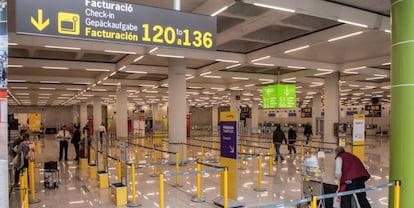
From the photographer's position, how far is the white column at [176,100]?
1472cm

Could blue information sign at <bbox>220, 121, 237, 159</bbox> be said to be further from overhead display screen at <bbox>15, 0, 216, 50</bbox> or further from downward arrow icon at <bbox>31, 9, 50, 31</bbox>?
downward arrow icon at <bbox>31, 9, 50, 31</bbox>

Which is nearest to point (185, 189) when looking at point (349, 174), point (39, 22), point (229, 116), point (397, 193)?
point (229, 116)

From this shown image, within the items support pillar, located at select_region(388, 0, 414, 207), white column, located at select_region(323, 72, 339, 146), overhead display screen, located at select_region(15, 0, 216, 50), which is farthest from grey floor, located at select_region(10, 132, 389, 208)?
white column, located at select_region(323, 72, 339, 146)

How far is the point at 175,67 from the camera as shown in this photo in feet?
48.2

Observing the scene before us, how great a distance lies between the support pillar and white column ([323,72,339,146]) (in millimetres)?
14023

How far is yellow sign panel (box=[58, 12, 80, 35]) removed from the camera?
402cm

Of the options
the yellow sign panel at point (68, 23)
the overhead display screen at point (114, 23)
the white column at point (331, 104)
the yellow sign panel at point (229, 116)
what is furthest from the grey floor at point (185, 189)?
the white column at point (331, 104)

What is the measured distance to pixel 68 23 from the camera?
4.06 meters

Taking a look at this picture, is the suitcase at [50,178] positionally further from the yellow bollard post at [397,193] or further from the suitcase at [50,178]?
the yellow bollard post at [397,193]

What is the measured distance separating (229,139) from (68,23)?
4.82m

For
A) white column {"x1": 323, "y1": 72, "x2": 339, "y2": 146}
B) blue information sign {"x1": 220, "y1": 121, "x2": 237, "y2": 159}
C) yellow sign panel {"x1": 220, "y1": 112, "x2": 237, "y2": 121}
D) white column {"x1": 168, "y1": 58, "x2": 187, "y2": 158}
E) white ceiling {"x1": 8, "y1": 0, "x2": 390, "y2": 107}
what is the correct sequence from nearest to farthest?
blue information sign {"x1": 220, "y1": 121, "x2": 237, "y2": 159} < yellow sign panel {"x1": 220, "y1": 112, "x2": 237, "y2": 121} < white ceiling {"x1": 8, "y1": 0, "x2": 390, "y2": 107} < white column {"x1": 168, "y1": 58, "x2": 187, "y2": 158} < white column {"x1": 323, "y1": 72, "x2": 339, "y2": 146}

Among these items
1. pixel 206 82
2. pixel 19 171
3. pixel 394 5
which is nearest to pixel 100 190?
pixel 19 171

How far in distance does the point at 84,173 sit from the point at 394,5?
11.0 metres

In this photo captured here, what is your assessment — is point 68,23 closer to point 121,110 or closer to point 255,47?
point 255,47
